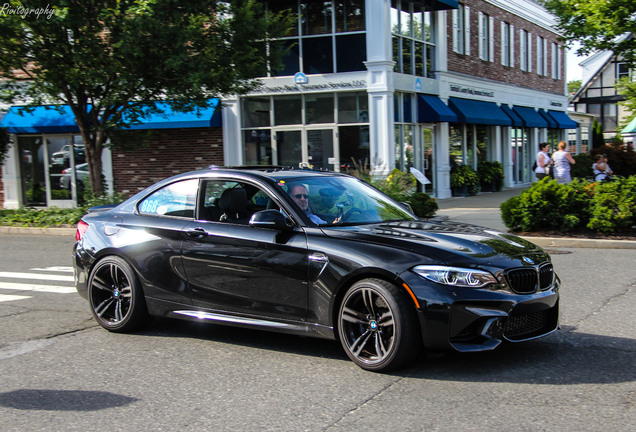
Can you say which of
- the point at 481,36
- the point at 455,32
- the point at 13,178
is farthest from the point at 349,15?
the point at 13,178

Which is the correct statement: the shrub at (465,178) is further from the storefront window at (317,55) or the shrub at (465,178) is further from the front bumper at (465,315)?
the front bumper at (465,315)

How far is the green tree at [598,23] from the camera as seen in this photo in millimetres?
21344

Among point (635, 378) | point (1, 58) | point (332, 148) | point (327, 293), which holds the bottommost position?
point (635, 378)

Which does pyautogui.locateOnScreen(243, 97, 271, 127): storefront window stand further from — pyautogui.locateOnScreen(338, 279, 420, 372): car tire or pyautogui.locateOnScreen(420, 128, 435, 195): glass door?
pyautogui.locateOnScreen(338, 279, 420, 372): car tire

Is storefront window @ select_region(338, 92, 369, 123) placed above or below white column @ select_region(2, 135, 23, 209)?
above

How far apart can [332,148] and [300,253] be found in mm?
17054

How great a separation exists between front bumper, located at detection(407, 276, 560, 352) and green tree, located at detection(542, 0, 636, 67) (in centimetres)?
1890

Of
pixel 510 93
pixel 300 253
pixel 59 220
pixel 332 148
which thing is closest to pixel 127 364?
pixel 300 253

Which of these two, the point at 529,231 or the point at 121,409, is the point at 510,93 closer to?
the point at 529,231

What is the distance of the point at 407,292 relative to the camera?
16.3ft

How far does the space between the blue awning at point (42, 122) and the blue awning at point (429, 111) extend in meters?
11.7

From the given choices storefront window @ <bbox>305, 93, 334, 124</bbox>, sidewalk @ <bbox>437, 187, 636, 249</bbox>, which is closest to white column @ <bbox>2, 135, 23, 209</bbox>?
storefront window @ <bbox>305, 93, 334, 124</bbox>

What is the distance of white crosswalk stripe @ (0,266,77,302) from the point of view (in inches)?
352

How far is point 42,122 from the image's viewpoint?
24.4 m
